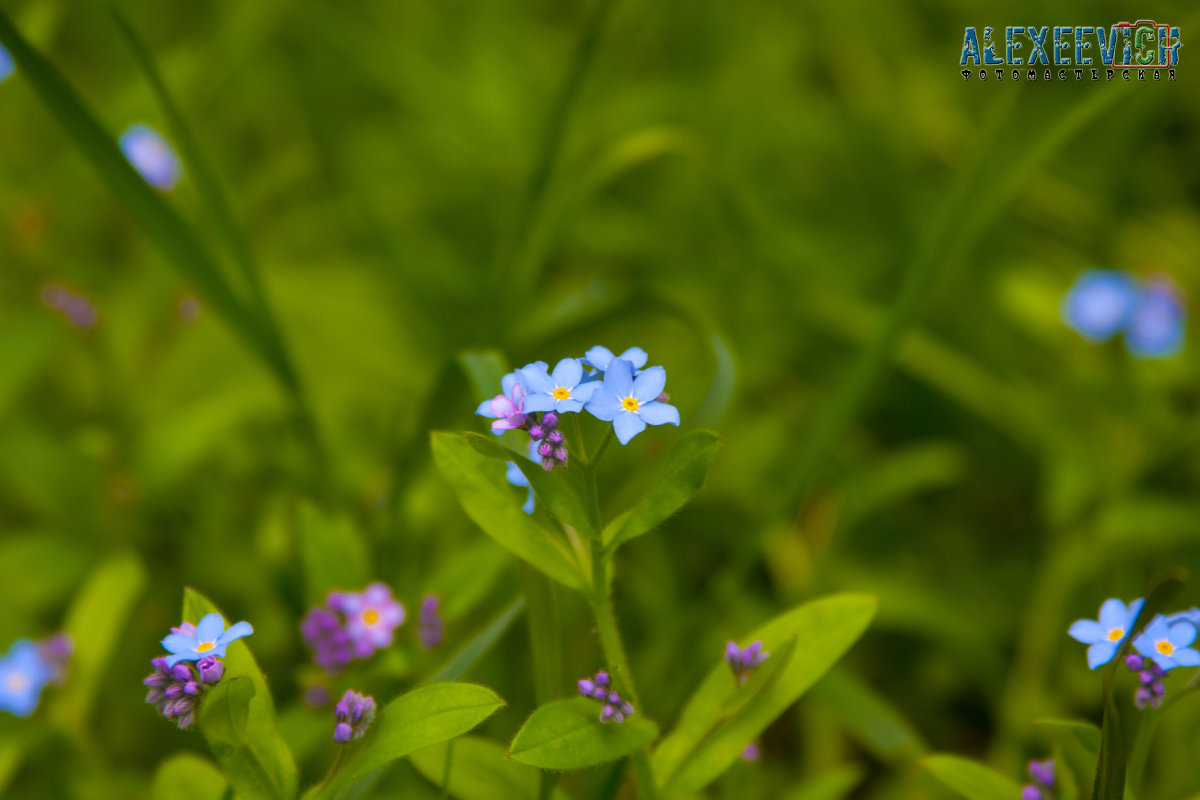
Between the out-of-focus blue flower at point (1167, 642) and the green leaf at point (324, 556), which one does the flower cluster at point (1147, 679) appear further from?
the green leaf at point (324, 556)

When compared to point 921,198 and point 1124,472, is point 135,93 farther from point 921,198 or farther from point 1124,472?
point 1124,472

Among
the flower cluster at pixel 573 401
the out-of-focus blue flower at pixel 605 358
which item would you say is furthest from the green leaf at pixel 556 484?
the out-of-focus blue flower at pixel 605 358

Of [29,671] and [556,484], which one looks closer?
[556,484]

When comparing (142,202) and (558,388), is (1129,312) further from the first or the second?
Answer: (142,202)

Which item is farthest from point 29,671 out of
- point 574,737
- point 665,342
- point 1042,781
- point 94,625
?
point 665,342

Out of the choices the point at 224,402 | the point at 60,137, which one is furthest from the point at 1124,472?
the point at 60,137
